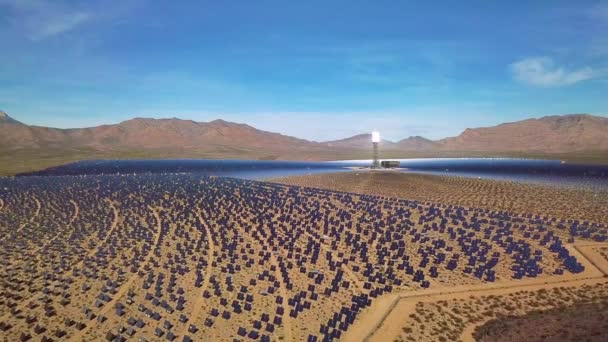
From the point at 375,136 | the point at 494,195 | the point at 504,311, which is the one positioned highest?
the point at 375,136

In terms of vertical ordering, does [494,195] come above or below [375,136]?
below

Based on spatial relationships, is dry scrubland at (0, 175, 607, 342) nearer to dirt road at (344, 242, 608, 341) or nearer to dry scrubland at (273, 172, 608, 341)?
dirt road at (344, 242, 608, 341)

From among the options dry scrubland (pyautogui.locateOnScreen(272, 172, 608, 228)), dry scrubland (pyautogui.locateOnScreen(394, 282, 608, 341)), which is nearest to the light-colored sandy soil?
dry scrubland (pyautogui.locateOnScreen(272, 172, 608, 228))

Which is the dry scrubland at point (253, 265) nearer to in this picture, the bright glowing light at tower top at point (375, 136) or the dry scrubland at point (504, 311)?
the dry scrubland at point (504, 311)

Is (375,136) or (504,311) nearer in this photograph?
(504,311)

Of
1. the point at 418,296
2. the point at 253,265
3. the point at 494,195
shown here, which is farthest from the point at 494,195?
the point at 253,265

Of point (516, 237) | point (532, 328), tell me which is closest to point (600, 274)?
point (516, 237)

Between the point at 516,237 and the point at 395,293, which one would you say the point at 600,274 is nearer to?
the point at 516,237

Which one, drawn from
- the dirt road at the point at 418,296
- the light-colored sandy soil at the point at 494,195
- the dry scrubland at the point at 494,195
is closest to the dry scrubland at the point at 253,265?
the dirt road at the point at 418,296

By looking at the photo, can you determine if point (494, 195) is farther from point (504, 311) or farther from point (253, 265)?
point (253, 265)
